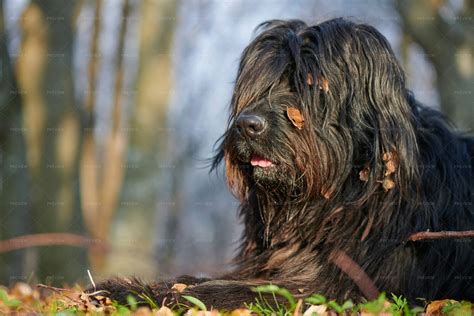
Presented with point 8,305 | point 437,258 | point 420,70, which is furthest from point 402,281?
point 420,70

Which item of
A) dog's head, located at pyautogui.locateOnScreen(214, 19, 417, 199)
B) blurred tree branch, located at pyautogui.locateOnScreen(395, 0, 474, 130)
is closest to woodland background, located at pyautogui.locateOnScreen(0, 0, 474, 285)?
blurred tree branch, located at pyautogui.locateOnScreen(395, 0, 474, 130)

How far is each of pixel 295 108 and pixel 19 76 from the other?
7019 millimetres

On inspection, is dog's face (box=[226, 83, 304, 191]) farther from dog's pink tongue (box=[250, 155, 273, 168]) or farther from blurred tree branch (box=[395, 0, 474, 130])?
blurred tree branch (box=[395, 0, 474, 130])

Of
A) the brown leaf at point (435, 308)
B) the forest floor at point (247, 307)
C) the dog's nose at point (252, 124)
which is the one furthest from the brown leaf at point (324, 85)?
the brown leaf at point (435, 308)

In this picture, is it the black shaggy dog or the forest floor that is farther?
the black shaggy dog

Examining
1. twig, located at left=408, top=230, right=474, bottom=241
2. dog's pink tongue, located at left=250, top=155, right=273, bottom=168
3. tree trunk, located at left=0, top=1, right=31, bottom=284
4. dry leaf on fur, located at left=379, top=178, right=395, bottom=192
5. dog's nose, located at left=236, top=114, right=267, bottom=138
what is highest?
dog's nose, located at left=236, top=114, right=267, bottom=138

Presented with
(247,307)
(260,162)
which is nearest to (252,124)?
(260,162)

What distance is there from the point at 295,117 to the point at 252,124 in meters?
0.31

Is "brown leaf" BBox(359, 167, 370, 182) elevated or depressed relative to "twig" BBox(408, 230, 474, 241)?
elevated

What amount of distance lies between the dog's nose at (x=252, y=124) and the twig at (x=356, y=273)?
99 centimetres

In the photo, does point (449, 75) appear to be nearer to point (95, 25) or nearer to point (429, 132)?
point (429, 132)

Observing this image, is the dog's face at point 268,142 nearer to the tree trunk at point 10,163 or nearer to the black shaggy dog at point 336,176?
the black shaggy dog at point 336,176

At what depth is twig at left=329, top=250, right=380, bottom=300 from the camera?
458cm

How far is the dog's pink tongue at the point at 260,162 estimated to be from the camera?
4.70 m
